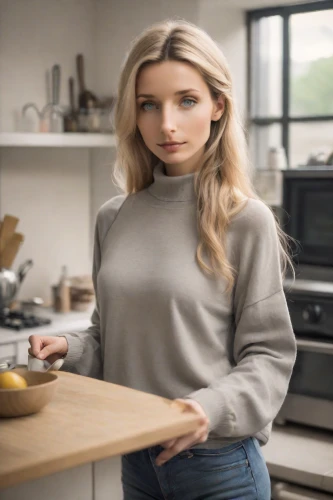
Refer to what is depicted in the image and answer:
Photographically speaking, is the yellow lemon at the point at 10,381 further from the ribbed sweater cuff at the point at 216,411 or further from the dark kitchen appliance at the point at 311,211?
the dark kitchen appliance at the point at 311,211

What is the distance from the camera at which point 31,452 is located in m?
1.08

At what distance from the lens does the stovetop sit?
362 cm

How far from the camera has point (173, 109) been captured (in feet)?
4.92

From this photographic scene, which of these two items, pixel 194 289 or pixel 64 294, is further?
pixel 64 294

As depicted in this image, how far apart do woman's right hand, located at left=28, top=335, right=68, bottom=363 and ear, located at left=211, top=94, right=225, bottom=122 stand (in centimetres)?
51

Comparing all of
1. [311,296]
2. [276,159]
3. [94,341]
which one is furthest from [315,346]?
[94,341]

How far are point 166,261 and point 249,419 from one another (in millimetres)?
314

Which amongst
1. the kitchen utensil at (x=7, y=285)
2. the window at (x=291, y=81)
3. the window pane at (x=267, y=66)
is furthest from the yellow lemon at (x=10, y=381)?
the window pane at (x=267, y=66)

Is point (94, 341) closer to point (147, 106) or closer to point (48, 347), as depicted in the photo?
point (48, 347)

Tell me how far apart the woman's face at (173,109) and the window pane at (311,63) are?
2.77 metres

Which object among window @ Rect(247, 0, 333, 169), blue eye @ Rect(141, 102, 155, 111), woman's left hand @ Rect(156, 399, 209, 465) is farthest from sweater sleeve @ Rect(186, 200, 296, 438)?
window @ Rect(247, 0, 333, 169)

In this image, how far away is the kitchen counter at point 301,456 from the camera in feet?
10.1

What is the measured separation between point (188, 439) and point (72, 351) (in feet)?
1.36

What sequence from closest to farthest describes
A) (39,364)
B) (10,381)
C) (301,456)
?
(10,381)
(39,364)
(301,456)
